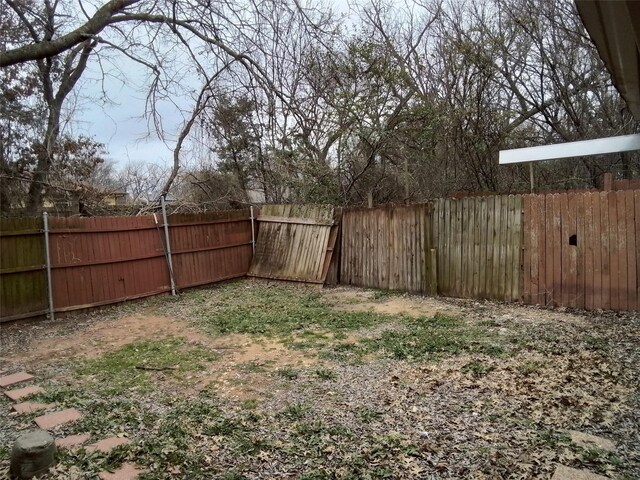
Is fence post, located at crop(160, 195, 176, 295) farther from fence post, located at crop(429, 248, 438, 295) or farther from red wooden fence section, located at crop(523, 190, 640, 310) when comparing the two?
red wooden fence section, located at crop(523, 190, 640, 310)

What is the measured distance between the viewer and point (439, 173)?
35.9 ft

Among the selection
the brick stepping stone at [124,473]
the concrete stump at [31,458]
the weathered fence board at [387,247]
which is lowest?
the brick stepping stone at [124,473]

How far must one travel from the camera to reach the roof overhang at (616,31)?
1356 mm

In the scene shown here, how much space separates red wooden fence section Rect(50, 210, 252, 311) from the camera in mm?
6778

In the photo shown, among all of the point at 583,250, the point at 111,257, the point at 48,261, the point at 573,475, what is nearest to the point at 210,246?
the point at 111,257

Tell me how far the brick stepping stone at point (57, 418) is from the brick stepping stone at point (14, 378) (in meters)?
1.10

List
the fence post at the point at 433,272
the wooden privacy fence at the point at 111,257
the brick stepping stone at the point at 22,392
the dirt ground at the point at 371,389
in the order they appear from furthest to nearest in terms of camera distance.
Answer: the fence post at the point at 433,272 → the wooden privacy fence at the point at 111,257 → the brick stepping stone at the point at 22,392 → the dirt ground at the point at 371,389

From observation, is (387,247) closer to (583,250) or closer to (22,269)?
(583,250)

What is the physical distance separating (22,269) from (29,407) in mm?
3582

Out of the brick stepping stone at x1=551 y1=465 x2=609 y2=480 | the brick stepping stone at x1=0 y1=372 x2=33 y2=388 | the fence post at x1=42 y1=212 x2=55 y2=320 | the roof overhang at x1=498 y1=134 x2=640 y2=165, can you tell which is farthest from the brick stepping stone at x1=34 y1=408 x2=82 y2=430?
the roof overhang at x1=498 y1=134 x2=640 y2=165

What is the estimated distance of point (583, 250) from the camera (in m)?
5.95

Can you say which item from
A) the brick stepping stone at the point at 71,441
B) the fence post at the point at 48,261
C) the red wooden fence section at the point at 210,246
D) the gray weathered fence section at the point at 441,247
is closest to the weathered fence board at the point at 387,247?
the gray weathered fence section at the point at 441,247

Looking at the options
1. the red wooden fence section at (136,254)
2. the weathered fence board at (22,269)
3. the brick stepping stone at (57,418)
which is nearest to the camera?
the brick stepping stone at (57,418)

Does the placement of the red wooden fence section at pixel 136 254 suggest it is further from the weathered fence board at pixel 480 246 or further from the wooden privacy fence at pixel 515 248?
the weathered fence board at pixel 480 246
